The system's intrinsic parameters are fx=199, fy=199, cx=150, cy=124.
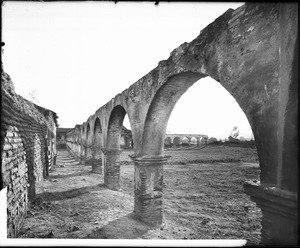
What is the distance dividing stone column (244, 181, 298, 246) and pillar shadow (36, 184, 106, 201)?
706 cm

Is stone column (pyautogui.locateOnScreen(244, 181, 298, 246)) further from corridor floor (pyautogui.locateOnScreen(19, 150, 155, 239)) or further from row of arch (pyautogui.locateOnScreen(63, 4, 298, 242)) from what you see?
corridor floor (pyautogui.locateOnScreen(19, 150, 155, 239))

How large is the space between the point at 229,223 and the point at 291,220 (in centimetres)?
418

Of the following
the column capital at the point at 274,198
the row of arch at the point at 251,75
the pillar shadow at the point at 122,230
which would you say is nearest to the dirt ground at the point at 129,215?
the pillar shadow at the point at 122,230

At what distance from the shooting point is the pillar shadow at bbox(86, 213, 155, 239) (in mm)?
4777

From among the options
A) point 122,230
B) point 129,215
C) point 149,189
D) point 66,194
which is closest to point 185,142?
point 66,194

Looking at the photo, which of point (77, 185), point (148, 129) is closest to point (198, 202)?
point (148, 129)

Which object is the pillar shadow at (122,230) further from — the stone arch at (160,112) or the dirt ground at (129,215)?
the stone arch at (160,112)

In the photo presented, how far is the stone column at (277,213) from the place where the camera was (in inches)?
78.9

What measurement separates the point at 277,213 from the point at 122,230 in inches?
157

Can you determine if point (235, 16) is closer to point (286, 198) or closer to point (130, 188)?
point (286, 198)

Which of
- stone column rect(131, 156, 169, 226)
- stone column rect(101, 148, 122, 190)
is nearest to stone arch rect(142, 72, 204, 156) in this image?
stone column rect(131, 156, 169, 226)

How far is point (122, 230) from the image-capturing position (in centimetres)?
507

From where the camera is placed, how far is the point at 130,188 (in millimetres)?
9641

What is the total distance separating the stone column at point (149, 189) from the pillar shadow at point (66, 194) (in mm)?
3444
